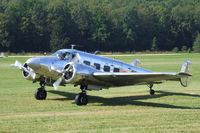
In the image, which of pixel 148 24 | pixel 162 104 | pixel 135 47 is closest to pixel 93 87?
pixel 162 104

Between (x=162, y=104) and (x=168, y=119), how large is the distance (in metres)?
5.05

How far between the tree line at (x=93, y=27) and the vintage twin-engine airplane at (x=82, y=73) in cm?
9440

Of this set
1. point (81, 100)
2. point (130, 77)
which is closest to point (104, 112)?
point (81, 100)

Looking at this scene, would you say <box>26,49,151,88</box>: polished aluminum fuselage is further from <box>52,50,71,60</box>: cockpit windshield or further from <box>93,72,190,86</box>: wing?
<box>93,72,190,86</box>: wing

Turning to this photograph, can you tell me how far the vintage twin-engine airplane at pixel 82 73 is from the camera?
69.3 feet

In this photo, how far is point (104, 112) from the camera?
18.6m

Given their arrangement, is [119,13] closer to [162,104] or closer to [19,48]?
[19,48]

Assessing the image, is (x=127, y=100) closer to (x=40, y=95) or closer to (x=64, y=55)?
(x=64, y=55)

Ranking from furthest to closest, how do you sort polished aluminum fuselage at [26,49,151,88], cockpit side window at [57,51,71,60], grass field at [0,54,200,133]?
cockpit side window at [57,51,71,60] → polished aluminum fuselage at [26,49,151,88] → grass field at [0,54,200,133]

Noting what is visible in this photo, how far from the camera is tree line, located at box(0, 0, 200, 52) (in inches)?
4786

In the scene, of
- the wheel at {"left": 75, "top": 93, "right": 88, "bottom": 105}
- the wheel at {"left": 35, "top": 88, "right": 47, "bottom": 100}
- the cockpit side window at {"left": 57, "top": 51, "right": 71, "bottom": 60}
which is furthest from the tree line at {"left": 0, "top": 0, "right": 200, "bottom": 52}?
the wheel at {"left": 75, "top": 93, "right": 88, "bottom": 105}

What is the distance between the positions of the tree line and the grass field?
304 ft

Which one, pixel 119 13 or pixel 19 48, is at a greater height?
pixel 119 13

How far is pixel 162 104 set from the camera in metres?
21.5
